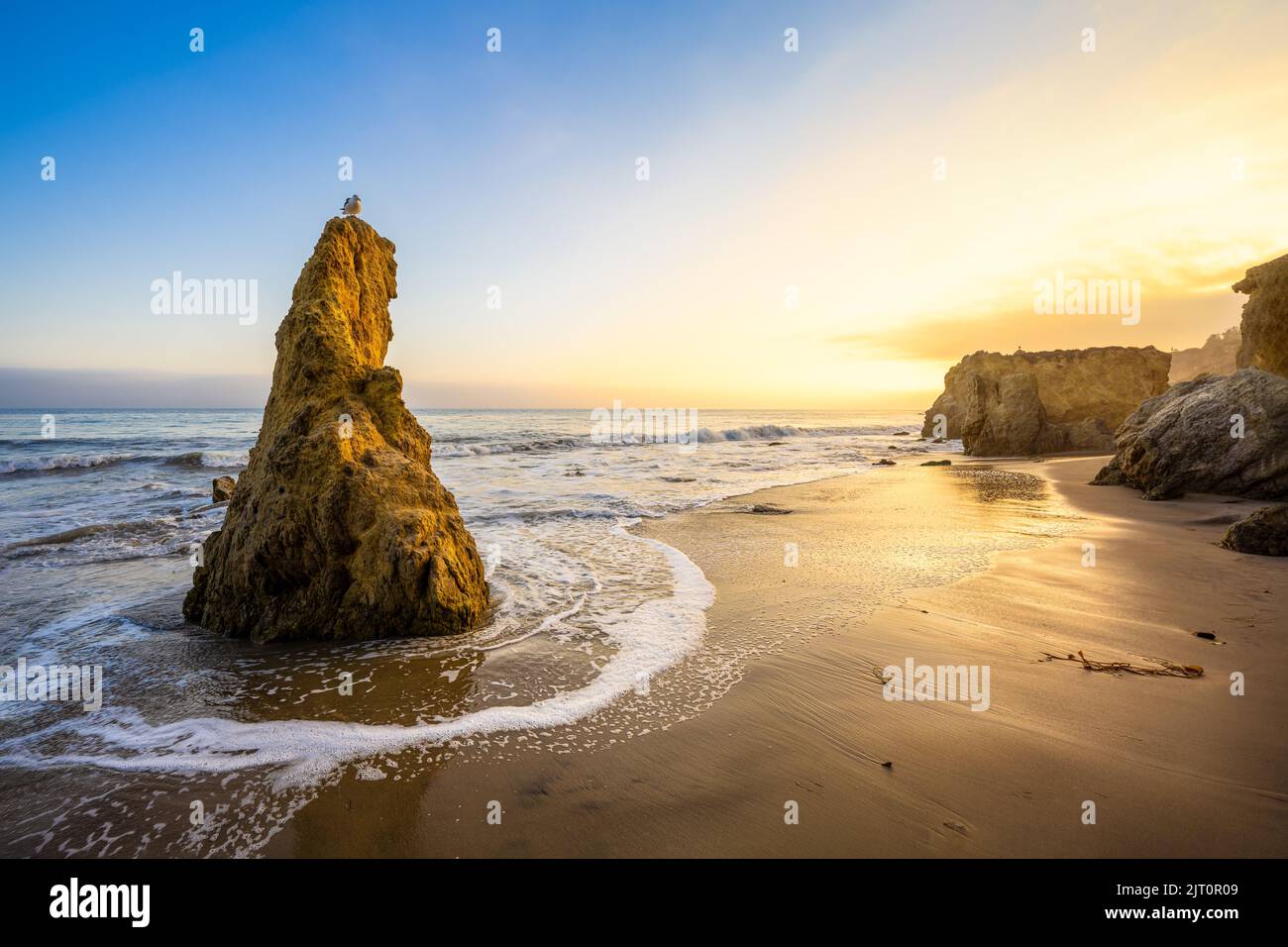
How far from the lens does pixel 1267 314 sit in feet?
44.2

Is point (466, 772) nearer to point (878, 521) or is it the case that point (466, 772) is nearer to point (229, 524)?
point (229, 524)

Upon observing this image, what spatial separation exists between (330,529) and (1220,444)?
14.8 metres

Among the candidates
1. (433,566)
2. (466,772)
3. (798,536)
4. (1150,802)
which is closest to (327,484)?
(433,566)

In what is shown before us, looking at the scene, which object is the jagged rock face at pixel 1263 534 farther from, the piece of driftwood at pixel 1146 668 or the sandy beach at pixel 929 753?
the piece of driftwood at pixel 1146 668

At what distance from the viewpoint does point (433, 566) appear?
204 inches

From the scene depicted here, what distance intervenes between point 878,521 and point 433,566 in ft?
28.5

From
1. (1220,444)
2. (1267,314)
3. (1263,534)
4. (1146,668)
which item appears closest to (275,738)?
(1146,668)

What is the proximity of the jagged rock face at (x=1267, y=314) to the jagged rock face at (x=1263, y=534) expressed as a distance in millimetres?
9646

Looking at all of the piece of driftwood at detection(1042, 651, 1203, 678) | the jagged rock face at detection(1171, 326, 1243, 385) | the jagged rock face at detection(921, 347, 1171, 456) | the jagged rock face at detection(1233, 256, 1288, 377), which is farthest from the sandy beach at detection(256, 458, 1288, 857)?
the jagged rock face at detection(1171, 326, 1243, 385)

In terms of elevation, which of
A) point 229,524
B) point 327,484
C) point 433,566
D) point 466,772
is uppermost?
point 327,484

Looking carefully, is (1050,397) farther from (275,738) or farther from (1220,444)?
(275,738)

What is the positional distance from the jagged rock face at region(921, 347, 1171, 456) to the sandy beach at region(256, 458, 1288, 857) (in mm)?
22528

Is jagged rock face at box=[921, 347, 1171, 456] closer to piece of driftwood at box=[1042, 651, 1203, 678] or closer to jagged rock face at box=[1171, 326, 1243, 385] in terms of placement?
piece of driftwood at box=[1042, 651, 1203, 678]

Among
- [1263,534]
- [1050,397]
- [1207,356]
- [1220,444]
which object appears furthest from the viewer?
[1207,356]
